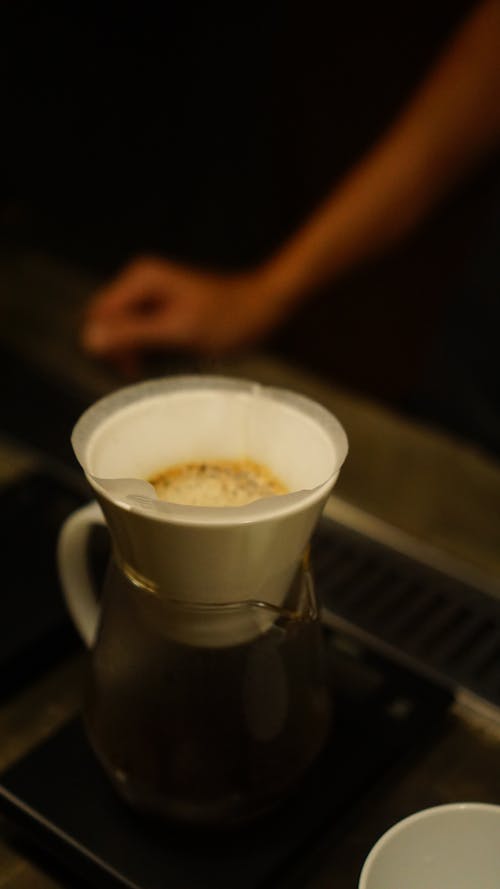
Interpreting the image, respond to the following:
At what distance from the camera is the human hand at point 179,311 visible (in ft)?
4.29

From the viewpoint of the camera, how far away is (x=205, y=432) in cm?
65

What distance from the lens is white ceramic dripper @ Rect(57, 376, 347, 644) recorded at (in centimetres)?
52

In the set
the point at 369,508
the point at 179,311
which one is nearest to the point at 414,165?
the point at 179,311

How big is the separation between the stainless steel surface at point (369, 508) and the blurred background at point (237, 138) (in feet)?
3.90

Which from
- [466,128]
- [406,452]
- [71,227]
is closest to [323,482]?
[406,452]

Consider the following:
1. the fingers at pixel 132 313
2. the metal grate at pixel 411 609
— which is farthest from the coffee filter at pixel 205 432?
the fingers at pixel 132 313

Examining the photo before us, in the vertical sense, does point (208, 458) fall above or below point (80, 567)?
above

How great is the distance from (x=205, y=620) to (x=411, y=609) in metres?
0.40

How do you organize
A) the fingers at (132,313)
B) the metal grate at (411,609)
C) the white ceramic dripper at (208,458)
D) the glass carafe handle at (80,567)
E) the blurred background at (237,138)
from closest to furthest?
1. the white ceramic dripper at (208,458)
2. the glass carafe handle at (80,567)
3. the metal grate at (411,609)
4. the fingers at (132,313)
5. the blurred background at (237,138)

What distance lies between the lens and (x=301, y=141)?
2.79 metres

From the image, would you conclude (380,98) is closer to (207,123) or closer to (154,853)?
(207,123)

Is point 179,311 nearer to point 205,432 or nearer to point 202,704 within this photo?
point 205,432

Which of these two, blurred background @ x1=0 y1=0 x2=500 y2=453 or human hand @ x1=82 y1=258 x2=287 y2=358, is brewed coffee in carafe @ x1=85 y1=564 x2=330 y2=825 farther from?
blurred background @ x1=0 y1=0 x2=500 y2=453

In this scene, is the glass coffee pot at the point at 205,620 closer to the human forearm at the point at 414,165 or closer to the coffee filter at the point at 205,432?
the coffee filter at the point at 205,432
